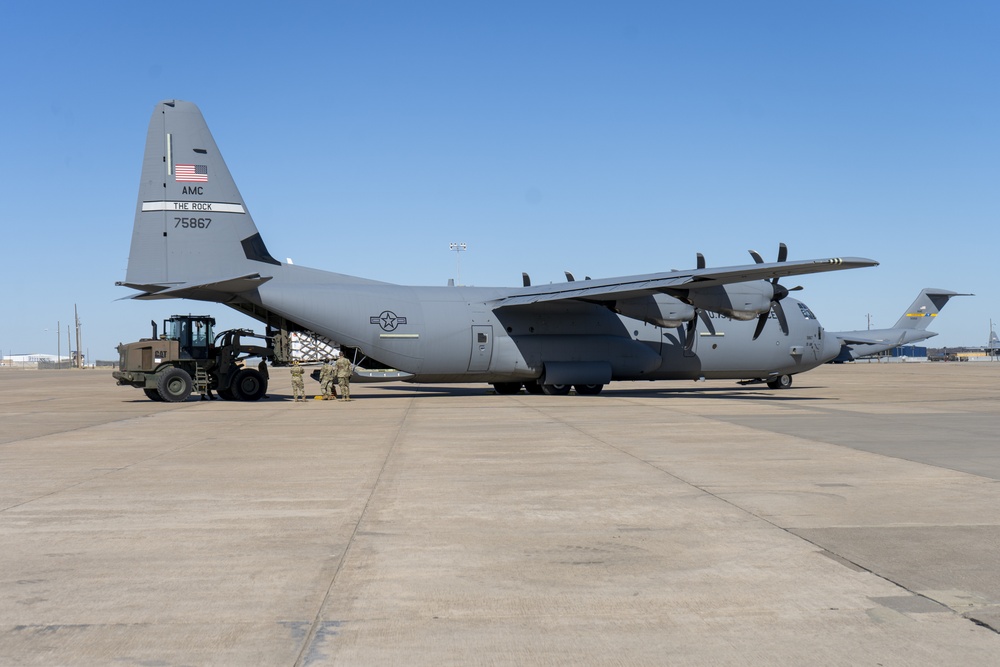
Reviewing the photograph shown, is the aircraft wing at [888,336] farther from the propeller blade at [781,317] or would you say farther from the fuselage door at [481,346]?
the fuselage door at [481,346]

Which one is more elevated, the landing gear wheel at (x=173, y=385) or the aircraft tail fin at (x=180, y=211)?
the aircraft tail fin at (x=180, y=211)

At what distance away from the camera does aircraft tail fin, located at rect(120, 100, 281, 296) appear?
81.5 ft

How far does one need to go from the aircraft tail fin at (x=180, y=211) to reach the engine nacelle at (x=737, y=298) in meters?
13.3

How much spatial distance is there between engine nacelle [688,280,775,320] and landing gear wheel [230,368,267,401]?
43.8 feet

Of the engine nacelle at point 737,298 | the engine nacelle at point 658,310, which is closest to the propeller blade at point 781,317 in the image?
the engine nacelle at point 737,298

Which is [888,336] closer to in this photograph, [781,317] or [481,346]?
[781,317]

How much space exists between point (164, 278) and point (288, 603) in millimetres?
21594

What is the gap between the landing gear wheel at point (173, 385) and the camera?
25625 mm

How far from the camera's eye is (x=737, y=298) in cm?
2692

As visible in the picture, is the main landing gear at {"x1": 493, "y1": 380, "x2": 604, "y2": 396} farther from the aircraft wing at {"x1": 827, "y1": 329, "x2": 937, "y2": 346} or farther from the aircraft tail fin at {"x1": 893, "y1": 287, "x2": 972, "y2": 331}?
the aircraft tail fin at {"x1": 893, "y1": 287, "x2": 972, "y2": 331}

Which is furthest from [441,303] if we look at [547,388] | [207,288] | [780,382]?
[780,382]

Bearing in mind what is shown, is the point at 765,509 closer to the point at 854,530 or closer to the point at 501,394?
the point at 854,530

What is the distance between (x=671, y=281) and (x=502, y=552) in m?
19.6

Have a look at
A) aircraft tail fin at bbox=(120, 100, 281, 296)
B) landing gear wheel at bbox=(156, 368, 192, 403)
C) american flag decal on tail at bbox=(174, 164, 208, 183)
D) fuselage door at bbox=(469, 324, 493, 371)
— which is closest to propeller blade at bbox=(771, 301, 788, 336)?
fuselage door at bbox=(469, 324, 493, 371)
